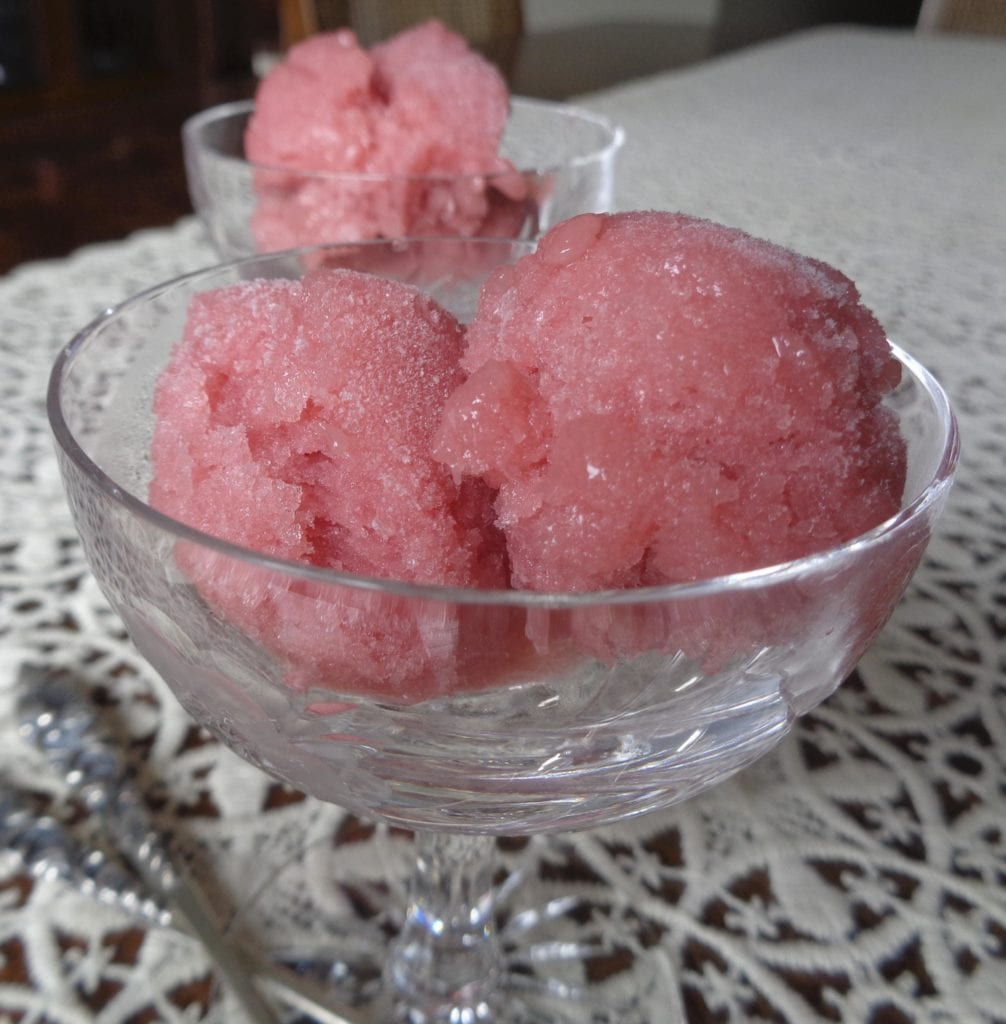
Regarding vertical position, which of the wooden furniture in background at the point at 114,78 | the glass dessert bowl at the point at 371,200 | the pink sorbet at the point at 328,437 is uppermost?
the pink sorbet at the point at 328,437

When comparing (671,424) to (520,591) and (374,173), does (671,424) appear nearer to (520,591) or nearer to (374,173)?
(520,591)

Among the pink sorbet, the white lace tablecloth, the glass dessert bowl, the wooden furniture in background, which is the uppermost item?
the pink sorbet

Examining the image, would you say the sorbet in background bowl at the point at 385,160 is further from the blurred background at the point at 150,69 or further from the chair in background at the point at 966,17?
the chair in background at the point at 966,17

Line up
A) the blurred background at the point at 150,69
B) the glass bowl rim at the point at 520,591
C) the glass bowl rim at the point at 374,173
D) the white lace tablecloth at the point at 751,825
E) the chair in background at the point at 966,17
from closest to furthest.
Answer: the glass bowl rim at the point at 520,591
the white lace tablecloth at the point at 751,825
the glass bowl rim at the point at 374,173
the blurred background at the point at 150,69
the chair in background at the point at 966,17

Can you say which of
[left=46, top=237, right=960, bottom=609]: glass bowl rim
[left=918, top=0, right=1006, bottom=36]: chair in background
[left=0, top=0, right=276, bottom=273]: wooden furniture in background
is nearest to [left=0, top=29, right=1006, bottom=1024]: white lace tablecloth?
[left=46, top=237, right=960, bottom=609]: glass bowl rim

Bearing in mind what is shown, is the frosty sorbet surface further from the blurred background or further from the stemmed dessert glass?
the blurred background

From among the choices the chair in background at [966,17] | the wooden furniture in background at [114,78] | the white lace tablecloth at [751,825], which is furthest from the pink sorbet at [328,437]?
the chair in background at [966,17]

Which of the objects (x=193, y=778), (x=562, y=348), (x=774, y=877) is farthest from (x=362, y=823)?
(x=562, y=348)
